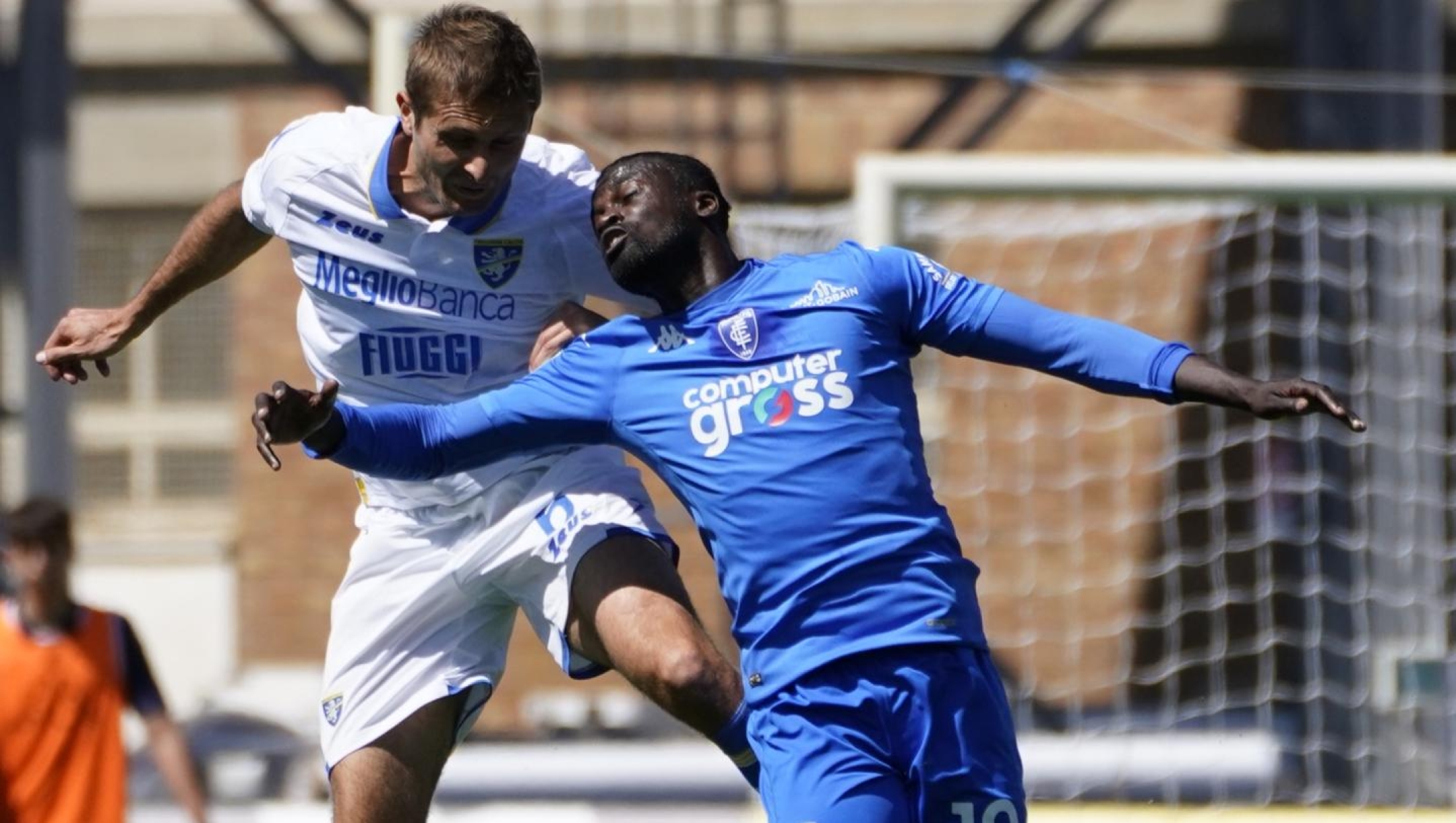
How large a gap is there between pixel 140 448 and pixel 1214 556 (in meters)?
5.22

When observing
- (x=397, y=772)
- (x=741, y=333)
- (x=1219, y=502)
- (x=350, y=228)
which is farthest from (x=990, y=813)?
(x=1219, y=502)

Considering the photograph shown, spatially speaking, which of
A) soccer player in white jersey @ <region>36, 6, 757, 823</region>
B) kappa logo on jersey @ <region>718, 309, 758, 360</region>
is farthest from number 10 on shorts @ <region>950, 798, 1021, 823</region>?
kappa logo on jersey @ <region>718, 309, 758, 360</region>

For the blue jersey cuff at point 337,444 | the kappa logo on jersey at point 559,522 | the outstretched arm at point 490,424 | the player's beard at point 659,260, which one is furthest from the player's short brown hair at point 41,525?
the player's beard at point 659,260

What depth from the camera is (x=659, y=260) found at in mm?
3311

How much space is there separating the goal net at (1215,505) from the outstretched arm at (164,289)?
327cm

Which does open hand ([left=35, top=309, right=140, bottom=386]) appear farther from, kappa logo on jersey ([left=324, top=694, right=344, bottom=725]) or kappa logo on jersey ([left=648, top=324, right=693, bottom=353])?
kappa logo on jersey ([left=648, top=324, right=693, bottom=353])

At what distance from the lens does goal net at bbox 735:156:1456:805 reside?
23.5 feet

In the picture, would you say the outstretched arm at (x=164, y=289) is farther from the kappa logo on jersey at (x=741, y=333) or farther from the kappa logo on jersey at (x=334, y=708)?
the kappa logo on jersey at (x=741, y=333)

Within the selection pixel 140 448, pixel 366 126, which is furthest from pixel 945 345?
pixel 140 448

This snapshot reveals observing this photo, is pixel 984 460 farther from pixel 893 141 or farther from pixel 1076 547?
pixel 893 141

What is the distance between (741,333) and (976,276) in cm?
587

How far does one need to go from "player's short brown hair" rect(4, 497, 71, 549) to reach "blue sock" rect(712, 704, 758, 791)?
280cm

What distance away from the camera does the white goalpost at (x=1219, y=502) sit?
725 cm

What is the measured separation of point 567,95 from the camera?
9391 mm
